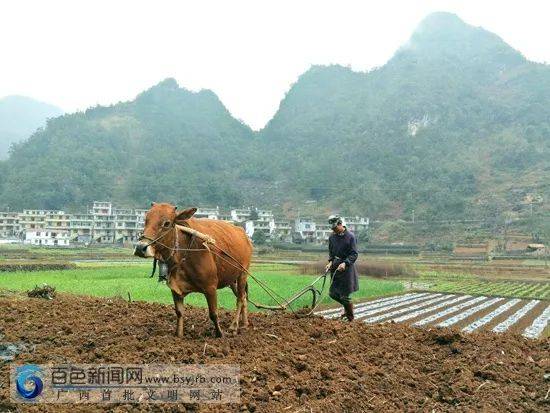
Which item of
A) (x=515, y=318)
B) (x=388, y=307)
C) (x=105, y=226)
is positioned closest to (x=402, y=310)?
(x=388, y=307)

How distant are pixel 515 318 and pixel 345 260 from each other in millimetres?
12164

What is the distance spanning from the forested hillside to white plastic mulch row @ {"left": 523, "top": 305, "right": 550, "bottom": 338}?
68.8 metres

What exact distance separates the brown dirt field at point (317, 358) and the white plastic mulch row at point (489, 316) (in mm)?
7120

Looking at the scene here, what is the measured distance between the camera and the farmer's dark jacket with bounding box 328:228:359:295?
9.34m

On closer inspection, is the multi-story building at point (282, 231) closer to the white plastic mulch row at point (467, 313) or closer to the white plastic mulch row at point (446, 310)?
the white plastic mulch row at point (446, 310)

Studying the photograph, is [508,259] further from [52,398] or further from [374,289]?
[52,398]

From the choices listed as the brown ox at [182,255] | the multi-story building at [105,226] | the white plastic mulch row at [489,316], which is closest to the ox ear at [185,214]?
the brown ox at [182,255]

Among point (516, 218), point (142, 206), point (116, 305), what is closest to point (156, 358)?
point (116, 305)

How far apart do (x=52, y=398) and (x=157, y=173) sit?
115 metres

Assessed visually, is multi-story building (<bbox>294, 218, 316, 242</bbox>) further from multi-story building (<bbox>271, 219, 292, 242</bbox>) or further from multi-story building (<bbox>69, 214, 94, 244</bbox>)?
multi-story building (<bbox>69, 214, 94, 244</bbox>)

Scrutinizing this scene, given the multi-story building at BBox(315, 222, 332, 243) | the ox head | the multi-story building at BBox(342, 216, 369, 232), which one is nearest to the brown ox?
the ox head

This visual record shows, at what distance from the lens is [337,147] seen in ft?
434

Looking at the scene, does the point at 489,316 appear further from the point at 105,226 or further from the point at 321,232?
the point at 105,226

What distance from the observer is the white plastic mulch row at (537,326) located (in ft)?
49.2
